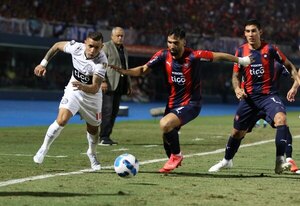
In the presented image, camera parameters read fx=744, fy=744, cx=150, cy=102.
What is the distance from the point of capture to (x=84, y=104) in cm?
1009

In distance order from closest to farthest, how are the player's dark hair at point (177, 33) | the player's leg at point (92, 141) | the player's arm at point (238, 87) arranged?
the player's dark hair at point (177, 33)
the player's arm at point (238, 87)
the player's leg at point (92, 141)

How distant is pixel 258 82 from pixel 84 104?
240 cm

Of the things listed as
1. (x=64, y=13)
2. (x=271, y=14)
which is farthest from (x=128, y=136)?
(x=271, y=14)

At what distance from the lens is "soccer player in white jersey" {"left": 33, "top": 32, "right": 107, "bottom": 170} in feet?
32.3

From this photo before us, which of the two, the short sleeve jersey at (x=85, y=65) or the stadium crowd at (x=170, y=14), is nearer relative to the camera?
the short sleeve jersey at (x=85, y=65)

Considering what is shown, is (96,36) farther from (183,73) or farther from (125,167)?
(125,167)

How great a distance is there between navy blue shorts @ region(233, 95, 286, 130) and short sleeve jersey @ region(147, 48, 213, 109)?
0.65m

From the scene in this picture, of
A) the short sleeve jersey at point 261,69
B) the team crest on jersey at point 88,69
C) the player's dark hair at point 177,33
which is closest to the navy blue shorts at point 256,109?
the short sleeve jersey at point 261,69

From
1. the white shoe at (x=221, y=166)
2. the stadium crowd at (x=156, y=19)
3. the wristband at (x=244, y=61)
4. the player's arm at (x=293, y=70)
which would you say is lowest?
the stadium crowd at (x=156, y=19)

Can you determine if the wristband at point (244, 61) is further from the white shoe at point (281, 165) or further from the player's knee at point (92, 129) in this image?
the player's knee at point (92, 129)

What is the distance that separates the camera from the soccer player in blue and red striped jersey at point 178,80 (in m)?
9.77

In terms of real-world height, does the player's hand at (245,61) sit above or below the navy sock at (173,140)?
above

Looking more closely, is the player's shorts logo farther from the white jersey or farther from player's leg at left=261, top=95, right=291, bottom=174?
player's leg at left=261, top=95, right=291, bottom=174

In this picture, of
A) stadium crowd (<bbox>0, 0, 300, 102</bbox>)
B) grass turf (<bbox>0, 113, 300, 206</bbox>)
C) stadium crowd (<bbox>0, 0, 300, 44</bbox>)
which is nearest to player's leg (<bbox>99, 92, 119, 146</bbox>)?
grass turf (<bbox>0, 113, 300, 206</bbox>)
